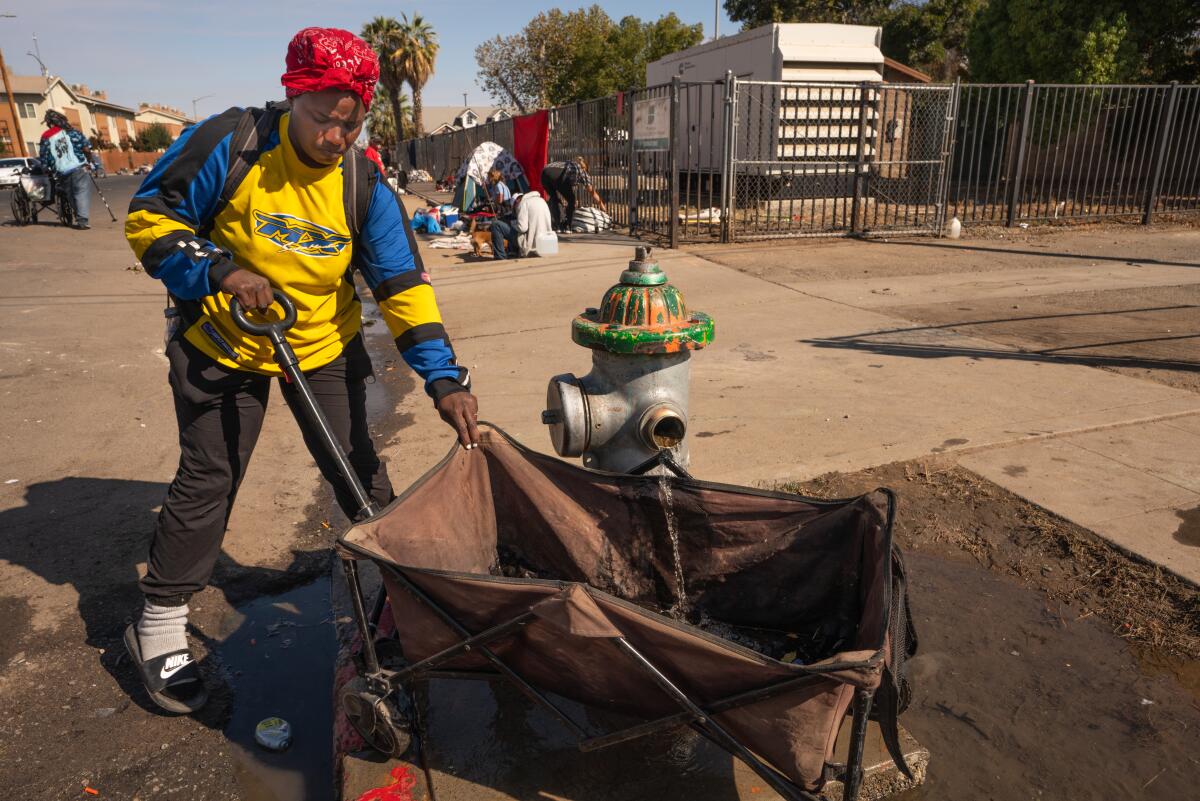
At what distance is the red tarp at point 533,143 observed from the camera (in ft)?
52.3

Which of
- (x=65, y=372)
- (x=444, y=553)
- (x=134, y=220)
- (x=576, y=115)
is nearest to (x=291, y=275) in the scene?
(x=134, y=220)

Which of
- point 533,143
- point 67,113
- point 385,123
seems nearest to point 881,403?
point 533,143

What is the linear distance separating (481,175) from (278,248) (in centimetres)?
1232

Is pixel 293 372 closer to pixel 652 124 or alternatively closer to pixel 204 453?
pixel 204 453

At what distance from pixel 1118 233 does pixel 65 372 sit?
1472cm

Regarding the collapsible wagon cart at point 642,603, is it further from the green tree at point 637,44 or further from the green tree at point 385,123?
the green tree at point 385,123

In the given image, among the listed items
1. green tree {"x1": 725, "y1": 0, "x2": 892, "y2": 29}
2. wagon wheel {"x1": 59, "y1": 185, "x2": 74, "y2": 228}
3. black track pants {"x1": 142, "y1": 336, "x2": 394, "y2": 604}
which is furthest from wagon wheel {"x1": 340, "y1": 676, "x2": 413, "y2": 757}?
green tree {"x1": 725, "y1": 0, "x2": 892, "y2": 29}

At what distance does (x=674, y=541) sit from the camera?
264 cm

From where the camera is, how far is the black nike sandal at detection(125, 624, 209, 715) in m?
2.62

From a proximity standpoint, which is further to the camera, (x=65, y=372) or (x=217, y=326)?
(x=65, y=372)

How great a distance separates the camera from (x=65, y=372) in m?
6.35

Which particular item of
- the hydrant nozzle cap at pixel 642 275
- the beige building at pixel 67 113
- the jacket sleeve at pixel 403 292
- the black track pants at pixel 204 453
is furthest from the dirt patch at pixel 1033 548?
the beige building at pixel 67 113

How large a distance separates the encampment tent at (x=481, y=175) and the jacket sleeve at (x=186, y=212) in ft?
39.2

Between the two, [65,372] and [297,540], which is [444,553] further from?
[65,372]
